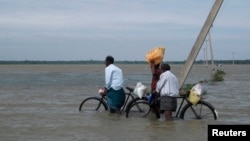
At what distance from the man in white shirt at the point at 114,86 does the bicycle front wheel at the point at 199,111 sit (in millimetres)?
1833

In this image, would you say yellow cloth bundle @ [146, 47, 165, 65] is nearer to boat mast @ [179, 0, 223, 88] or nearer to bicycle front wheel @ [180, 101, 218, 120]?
bicycle front wheel @ [180, 101, 218, 120]

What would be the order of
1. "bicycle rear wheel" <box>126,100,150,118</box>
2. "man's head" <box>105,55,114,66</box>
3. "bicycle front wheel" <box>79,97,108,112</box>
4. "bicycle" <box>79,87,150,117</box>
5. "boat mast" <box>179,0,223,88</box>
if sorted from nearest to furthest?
1. "bicycle rear wheel" <box>126,100,150,118</box>
2. "bicycle" <box>79,87,150,117</box>
3. "man's head" <box>105,55,114,66</box>
4. "bicycle front wheel" <box>79,97,108,112</box>
5. "boat mast" <box>179,0,223,88</box>

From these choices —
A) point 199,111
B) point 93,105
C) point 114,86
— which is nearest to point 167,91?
point 199,111

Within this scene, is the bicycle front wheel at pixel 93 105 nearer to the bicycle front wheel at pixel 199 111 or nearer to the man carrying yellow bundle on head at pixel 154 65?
the man carrying yellow bundle on head at pixel 154 65

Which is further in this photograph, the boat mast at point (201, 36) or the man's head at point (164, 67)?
the boat mast at point (201, 36)

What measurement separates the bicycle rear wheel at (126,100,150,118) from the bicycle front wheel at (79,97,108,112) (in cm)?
98

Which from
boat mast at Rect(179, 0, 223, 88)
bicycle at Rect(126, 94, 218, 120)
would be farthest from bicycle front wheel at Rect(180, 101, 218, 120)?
boat mast at Rect(179, 0, 223, 88)

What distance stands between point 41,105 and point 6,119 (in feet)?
13.8

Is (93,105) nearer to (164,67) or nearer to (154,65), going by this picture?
(154,65)

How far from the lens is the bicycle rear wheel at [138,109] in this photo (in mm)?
13188

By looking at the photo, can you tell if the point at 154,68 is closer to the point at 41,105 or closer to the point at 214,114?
the point at 214,114

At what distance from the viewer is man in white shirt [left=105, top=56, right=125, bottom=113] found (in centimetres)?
1357

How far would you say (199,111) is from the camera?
43.2 feet

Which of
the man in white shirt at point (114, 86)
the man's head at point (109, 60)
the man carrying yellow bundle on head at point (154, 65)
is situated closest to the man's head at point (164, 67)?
the man carrying yellow bundle on head at point (154, 65)
